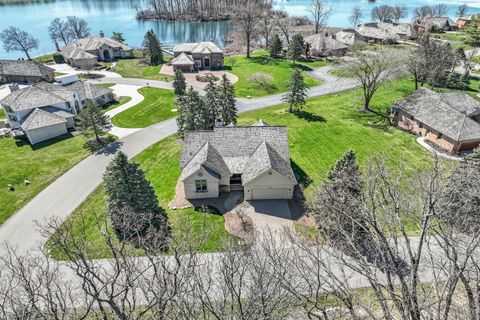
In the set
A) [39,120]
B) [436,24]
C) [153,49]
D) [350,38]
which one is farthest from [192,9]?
[39,120]

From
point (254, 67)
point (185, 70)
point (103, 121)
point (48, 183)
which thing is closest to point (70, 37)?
point (185, 70)

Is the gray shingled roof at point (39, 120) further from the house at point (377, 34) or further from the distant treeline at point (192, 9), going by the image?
the distant treeline at point (192, 9)

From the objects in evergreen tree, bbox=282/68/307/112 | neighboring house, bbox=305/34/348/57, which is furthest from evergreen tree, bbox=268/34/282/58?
evergreen tree, bbox=282/68/307/112

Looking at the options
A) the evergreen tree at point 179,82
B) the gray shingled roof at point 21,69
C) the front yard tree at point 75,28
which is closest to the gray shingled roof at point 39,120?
the evergreen tree at point 179,82

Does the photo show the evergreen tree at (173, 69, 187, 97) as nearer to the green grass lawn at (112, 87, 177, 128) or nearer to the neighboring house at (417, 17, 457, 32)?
the green grass lawn at (112, 87, 177, 128)

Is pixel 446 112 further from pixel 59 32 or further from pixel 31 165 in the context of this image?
pixel 59 32

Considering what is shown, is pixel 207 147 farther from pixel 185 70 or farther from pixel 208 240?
pixel 185 70
